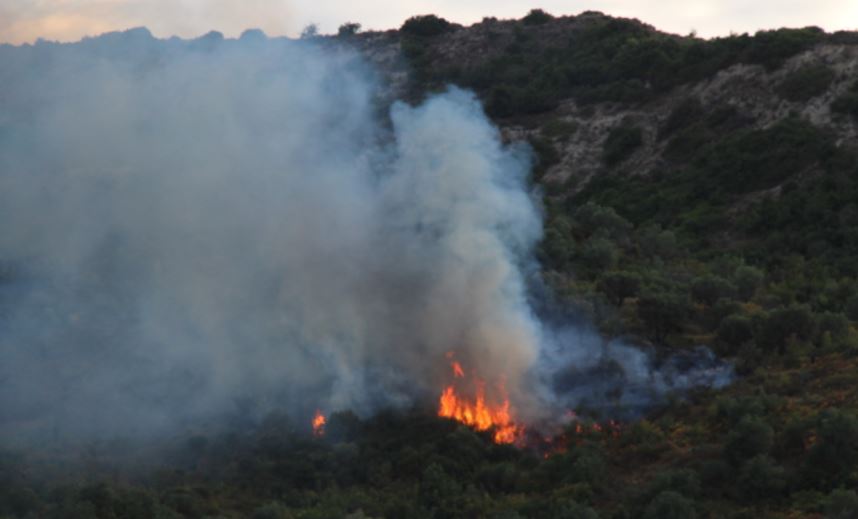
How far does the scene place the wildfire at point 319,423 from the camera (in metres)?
33.1

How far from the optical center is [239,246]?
3738 centimetres

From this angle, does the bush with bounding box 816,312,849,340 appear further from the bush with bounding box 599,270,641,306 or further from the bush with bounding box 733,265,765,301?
the bush with bounding box 599,270,641,306

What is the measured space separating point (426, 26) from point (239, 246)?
7288 centimetres

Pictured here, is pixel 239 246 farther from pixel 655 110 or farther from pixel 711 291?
pixel 655 110

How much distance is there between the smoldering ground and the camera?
35000 millimetres

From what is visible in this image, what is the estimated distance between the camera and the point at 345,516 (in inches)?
1063

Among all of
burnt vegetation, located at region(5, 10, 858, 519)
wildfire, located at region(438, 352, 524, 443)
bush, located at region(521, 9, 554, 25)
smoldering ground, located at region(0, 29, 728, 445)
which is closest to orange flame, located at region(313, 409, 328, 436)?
burnt vegetation, located at region(5, 10, 858, 519)

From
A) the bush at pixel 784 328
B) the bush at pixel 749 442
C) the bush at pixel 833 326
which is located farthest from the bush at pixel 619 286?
the bush at pixel 749 442

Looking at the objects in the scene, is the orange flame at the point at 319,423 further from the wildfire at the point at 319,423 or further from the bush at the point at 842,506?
the bush at the point at 842,506

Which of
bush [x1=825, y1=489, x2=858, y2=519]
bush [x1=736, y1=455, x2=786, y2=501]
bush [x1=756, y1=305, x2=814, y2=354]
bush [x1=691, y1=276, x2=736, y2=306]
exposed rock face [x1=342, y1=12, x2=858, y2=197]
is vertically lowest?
bush [x1=825, y1=489, x2=858, y2=519]

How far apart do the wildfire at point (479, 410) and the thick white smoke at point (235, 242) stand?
40 centimetres

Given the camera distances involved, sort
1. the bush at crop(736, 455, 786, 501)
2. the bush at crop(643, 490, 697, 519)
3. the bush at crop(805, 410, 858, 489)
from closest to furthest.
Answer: the bush at crop(643, 490, 697, 519)
the bush at crop(736, 455, 786, 501)
the bush at crop(805, 410, 858, 489)

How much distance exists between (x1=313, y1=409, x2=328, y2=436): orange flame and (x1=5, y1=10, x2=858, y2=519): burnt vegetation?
282 mm

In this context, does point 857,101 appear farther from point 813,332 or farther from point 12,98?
point 12,98
